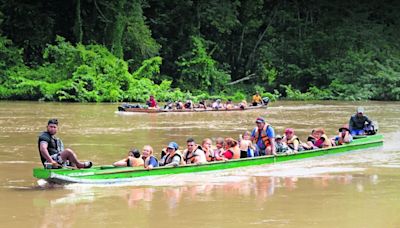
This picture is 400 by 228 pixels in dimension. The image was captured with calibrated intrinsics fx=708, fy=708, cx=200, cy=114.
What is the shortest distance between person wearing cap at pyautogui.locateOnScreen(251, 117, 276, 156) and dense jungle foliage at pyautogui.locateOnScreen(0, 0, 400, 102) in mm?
25152

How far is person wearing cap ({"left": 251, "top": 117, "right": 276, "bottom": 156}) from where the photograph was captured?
14570 millimetres

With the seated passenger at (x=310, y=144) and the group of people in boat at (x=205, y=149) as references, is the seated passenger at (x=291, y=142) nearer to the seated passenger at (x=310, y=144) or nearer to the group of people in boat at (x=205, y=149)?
the group of people in boat at (x=205, y=149)

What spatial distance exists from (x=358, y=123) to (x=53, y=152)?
401 inches

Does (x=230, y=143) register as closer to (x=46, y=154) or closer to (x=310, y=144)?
(x=310, y=144)

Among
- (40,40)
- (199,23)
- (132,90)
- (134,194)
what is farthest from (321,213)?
(199,23)

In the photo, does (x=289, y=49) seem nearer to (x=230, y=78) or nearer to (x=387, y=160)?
(x=230, y=78)

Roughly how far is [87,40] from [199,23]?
343 inches

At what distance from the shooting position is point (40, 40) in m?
44.9

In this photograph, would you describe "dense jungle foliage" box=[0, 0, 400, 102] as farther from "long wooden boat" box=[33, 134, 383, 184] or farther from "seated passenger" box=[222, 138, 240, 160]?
"long wooden boat" box=[33, 134, 383, 184]

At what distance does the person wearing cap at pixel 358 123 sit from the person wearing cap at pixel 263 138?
513cm

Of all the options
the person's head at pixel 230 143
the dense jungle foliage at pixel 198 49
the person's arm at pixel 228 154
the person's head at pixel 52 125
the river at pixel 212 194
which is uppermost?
the dense jungle foliage at pixel 198 49

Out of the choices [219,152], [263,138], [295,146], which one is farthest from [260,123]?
[295,146]

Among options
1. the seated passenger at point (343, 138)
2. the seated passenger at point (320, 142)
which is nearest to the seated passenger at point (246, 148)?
the seated passenger at point (320, 142)

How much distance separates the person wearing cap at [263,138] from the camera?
14.6 m
